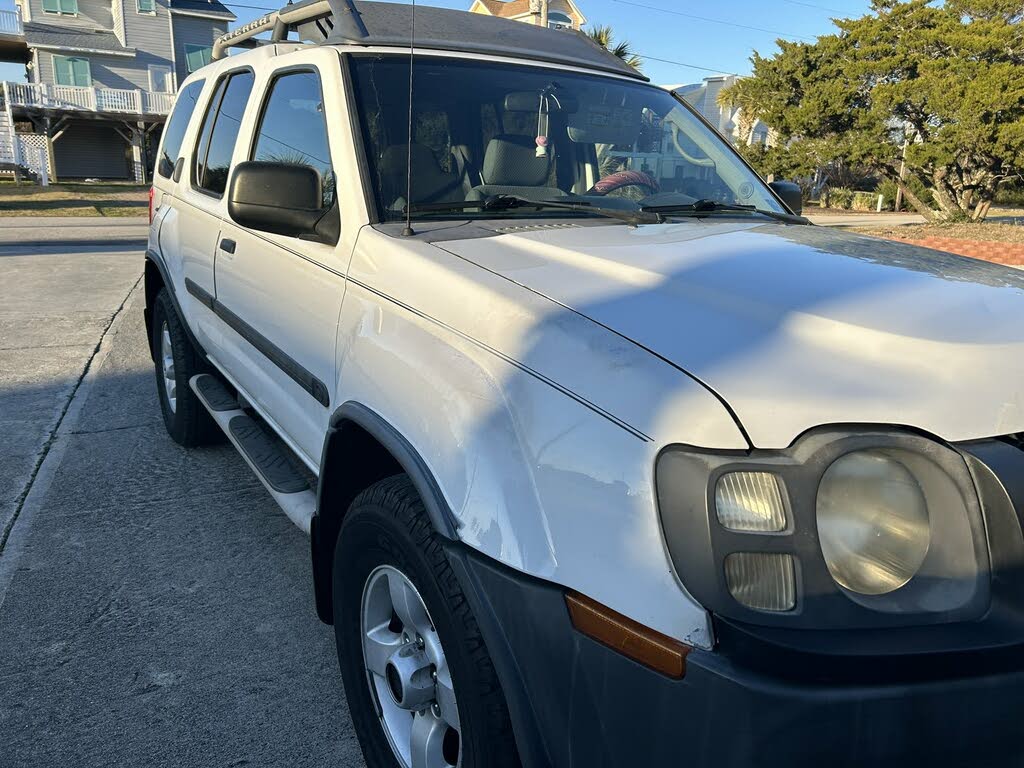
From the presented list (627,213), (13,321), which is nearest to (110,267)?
(13,321)

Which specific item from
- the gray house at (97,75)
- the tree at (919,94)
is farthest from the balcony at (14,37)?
the tree at (919,94)

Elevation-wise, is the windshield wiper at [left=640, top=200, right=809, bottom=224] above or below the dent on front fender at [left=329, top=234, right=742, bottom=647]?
above

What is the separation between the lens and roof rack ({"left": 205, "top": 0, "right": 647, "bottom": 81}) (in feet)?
9.70

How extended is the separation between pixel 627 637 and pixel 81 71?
36.7 metres

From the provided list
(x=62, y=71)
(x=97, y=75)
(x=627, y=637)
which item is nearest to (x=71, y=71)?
(x=62, y=71)

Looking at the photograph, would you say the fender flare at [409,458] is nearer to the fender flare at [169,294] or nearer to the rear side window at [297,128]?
the rear side window at [297,128]

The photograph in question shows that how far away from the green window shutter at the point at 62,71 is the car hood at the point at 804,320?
35.5m

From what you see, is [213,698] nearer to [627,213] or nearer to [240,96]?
[627,213]

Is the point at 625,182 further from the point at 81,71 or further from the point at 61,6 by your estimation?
the point at 61,6

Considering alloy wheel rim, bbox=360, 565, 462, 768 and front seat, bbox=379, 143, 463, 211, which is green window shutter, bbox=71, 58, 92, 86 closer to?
front seat, bbox=379, 143, 463, 211

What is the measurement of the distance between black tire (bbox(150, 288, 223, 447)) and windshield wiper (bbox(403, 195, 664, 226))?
2143mm

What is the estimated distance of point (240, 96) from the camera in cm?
366

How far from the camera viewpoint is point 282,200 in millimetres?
2449

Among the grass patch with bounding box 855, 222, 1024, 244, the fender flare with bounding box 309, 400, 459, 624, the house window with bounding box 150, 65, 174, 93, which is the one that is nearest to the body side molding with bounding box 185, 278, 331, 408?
the fender flare with bounding box 309, 400, 459, 624
